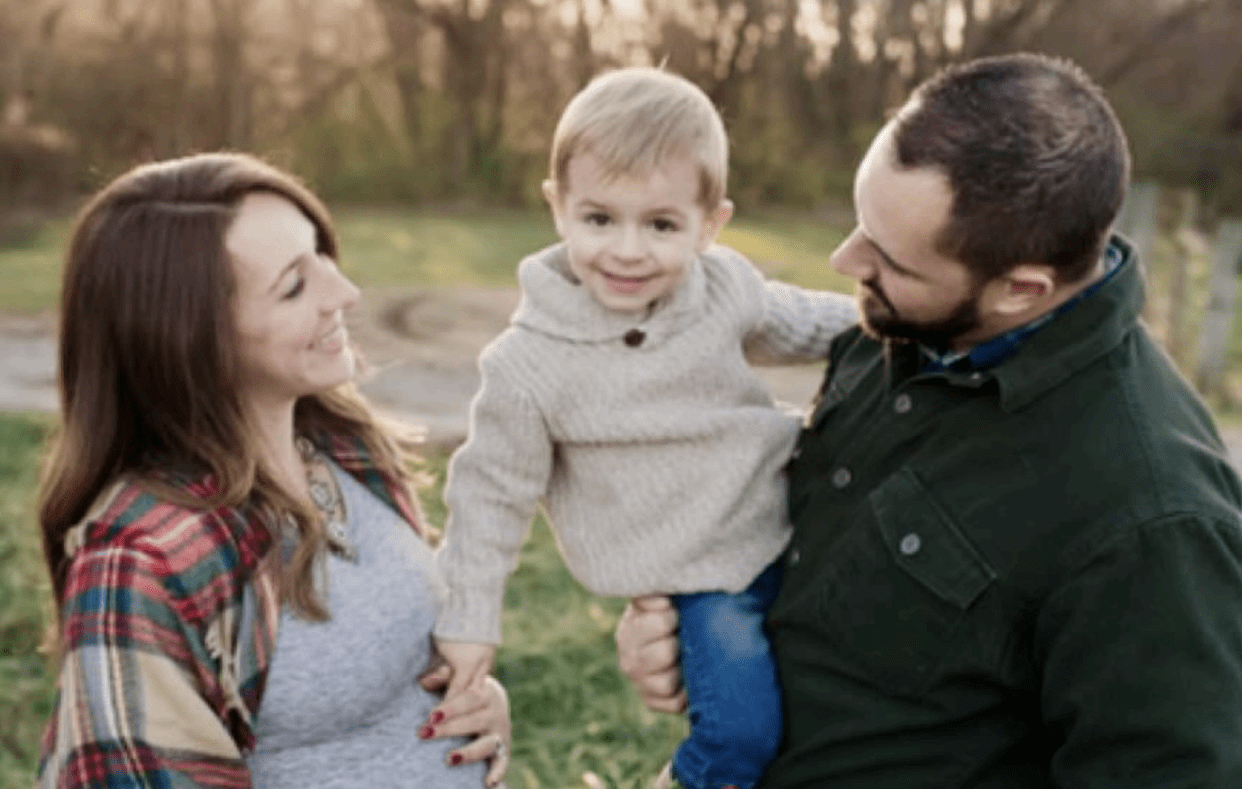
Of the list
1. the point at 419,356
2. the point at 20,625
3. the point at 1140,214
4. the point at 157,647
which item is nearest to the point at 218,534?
the point at 157,647

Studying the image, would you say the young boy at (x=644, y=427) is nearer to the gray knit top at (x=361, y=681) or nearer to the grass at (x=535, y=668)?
the gray knit top at (x=361, y=681)

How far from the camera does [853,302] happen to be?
2.56 meters

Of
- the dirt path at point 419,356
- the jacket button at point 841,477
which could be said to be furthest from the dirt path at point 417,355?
the jacket button at point 841,477

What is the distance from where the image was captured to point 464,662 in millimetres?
2340

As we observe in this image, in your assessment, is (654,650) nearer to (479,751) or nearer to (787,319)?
(479,751)

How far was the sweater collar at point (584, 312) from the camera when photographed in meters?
2.27

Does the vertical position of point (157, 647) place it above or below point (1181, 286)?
above

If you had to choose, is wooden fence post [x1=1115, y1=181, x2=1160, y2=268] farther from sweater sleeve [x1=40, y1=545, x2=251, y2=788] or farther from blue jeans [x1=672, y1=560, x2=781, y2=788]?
sweater sleeve [x1=40, y1=545, x2=251, y2=788]

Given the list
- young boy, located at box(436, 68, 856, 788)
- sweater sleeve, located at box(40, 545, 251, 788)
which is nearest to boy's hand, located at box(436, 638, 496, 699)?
young boy, located at box(436, 68, 856, 788)

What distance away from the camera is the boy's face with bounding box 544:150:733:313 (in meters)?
2.18

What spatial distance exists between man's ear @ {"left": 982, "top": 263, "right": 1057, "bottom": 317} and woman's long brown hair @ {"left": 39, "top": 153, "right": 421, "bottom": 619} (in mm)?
1075

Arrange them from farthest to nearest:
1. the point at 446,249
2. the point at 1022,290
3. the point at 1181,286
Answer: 1. the point at 446,249
2. the point at 1181,286
3. the point at 1022,290

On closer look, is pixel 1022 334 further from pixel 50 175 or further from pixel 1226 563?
pixel 50 175

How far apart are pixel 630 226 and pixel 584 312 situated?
0.17 m
